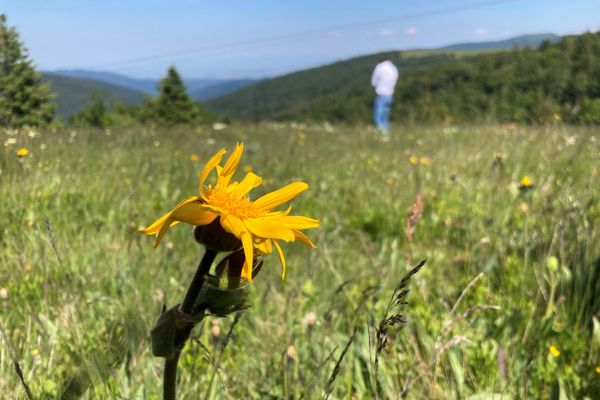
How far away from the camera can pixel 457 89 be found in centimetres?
5841

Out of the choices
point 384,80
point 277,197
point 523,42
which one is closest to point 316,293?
point 277,197

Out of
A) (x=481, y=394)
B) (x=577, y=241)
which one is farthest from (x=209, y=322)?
(x=577, y=241)

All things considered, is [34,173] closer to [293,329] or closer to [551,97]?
[293,329]

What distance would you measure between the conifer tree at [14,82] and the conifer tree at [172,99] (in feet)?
192

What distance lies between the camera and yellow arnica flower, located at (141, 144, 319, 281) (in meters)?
0.68

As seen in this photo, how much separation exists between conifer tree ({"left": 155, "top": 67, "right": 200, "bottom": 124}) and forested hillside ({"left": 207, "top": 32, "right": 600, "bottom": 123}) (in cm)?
2122

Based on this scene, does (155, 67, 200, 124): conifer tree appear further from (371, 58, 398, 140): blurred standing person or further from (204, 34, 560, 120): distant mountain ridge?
(204, 34, 560, 120): distant mountain ridge

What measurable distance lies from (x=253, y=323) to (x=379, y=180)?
2947mm

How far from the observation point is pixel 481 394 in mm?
1403

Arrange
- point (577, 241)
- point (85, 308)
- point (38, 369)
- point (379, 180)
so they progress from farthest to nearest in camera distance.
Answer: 1. point (379, 180)
2. point (577, 241)
3. point (85, 308)
4. point (38, 369)

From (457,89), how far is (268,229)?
62.4m

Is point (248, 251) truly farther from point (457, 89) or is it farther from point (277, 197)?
point (457, 89)

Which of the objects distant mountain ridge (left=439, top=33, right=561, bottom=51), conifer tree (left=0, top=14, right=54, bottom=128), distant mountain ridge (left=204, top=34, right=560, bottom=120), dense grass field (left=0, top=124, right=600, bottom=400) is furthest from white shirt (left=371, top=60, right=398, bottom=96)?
distant mountain ridge (left=204, top=34, right=560, bottom=120)

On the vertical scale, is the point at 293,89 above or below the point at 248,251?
above
